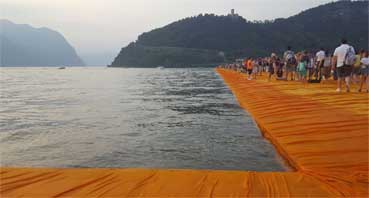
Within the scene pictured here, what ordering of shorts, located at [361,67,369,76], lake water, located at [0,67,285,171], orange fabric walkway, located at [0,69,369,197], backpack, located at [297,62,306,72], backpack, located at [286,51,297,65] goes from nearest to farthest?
orange fabric walkway, located at [0,69,369,197] < lake water, located at [0,67,285,171] < shorts, located at [361,67,369,76] < backpack, located at [297,62,306,72] < backpack, located at [286,51,297,65]

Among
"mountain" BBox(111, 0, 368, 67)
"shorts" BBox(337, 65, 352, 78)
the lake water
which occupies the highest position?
"mountain" BBox(111, 0, 368, 67)

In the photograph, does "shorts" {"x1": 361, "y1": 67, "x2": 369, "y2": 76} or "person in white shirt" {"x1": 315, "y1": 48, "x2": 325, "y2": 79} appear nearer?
"shorts" {"x1": 361, "y1": 67, "x2": 369, "y2": 76}

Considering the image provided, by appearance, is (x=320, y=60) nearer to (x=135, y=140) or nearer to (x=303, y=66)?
(x=303, y=66)

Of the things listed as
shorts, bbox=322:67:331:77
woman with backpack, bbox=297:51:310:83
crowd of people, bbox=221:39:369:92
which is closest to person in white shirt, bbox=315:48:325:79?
crowd of people, bbox=221:39:369:92

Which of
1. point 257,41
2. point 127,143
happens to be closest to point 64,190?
point 127,143

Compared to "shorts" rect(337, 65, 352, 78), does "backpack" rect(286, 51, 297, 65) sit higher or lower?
higher

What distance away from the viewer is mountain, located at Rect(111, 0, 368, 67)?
12946 cm

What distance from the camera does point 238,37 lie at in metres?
180

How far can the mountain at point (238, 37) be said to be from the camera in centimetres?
12946

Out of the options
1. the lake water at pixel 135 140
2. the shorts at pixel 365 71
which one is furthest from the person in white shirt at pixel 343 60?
the lake water at pixel 135 140

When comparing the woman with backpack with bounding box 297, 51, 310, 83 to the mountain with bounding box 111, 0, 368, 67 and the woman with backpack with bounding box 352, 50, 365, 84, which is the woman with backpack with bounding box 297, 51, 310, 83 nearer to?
the woman with backpack with bounding box 352, 50, 365, 84

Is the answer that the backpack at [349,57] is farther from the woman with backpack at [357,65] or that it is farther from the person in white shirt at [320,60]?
the person in white shirt at [320,60]

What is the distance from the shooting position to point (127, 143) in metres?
9.79

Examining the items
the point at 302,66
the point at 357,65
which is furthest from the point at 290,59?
the point at 357,65
